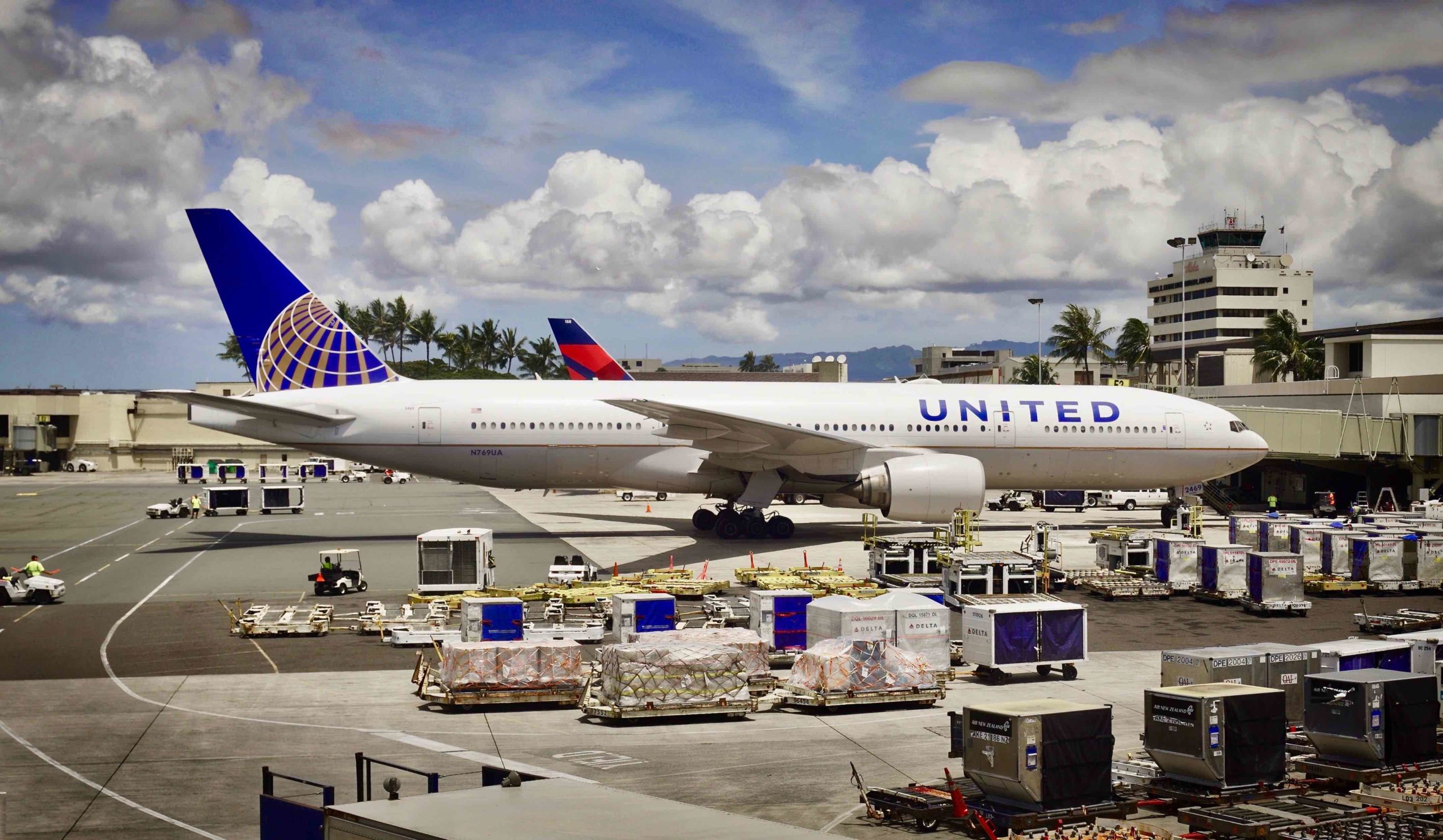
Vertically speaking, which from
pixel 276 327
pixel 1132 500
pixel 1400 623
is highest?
pixel 276 327

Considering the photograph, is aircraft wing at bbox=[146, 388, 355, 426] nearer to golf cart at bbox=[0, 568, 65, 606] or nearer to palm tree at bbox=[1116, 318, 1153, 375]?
golf cart at bbox=[0, 568, 65, 606]

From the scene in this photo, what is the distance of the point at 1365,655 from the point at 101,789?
55.1 feet

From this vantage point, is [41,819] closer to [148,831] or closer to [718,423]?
[148,831]

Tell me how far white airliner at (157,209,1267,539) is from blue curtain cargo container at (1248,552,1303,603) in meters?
10.3

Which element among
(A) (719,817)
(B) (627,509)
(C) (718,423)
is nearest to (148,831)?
(A) (719,817)

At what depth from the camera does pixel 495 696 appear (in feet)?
61.5

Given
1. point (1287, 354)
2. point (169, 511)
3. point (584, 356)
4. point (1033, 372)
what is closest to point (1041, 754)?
point (169, 511)

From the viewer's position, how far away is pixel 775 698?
1964 centimetres

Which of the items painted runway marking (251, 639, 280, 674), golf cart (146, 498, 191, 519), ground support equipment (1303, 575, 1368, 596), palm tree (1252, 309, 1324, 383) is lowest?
painted runway marking (251, 639, 280, 674)

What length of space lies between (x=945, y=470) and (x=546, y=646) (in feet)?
69.8

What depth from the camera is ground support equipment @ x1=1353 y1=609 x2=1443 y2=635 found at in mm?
26078

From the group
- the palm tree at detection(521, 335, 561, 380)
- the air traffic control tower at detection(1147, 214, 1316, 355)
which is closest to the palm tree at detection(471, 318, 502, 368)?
the palm tree at detection(521, 335, 561, 380)

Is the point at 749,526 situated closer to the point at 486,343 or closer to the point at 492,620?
the point at 492,620

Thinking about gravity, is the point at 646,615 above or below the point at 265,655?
above
